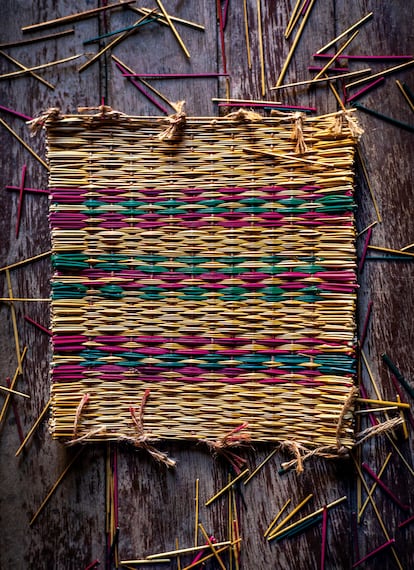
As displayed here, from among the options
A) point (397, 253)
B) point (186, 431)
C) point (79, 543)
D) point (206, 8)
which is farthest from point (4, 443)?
point (206, 8)

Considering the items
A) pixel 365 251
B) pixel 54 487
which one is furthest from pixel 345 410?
pixel 54 487

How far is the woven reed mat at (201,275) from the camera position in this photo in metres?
1.18

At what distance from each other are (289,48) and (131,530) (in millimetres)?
1099

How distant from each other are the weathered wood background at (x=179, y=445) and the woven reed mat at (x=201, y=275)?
3.0 inches

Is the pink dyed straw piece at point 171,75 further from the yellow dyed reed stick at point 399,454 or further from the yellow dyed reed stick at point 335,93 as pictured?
the yellow dyed reed stick at point 399,454

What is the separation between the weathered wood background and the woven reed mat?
77 mm

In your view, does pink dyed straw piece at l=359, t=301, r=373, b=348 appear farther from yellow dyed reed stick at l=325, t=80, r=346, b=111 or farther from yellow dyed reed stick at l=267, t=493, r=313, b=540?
yellow dyed reed stick at l=325, t=80, r=346, b=111

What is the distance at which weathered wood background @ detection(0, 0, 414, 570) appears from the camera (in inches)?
47.5

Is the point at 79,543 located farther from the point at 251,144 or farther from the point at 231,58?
the point at 231,58

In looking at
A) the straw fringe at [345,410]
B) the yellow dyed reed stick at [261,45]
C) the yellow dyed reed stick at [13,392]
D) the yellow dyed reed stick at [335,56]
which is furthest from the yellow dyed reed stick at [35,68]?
the straw fringe at [345,410]

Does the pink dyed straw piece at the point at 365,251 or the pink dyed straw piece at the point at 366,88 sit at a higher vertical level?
the pink dyed straw piece at the point at 366,88

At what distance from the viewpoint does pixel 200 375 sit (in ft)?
3.93

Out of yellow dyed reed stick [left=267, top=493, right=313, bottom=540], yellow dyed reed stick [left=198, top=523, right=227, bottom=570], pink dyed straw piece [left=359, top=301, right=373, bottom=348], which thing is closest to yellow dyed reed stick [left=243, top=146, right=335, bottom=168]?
pink dyed straw piece [left=359, top=301, right=373, bottom=348]

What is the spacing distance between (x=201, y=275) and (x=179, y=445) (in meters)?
0.37
